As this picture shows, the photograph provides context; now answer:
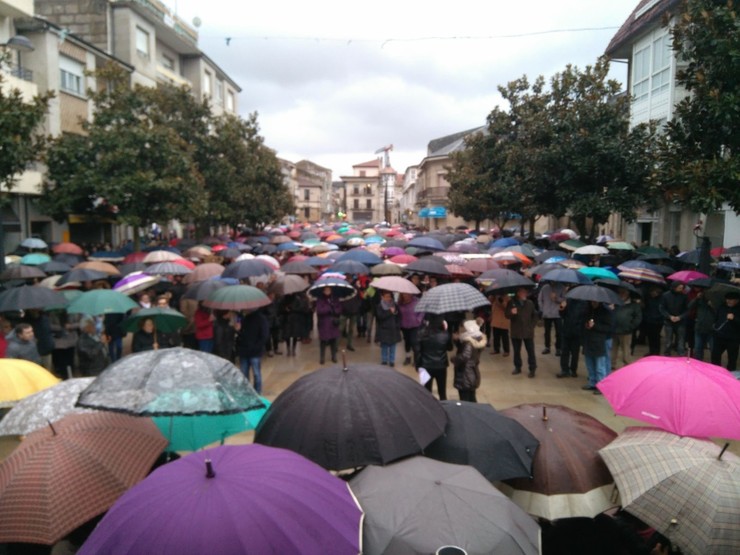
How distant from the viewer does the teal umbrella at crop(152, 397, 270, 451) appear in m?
4.95

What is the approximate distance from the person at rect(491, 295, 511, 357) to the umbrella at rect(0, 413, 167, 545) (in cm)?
733

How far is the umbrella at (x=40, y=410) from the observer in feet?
13.9

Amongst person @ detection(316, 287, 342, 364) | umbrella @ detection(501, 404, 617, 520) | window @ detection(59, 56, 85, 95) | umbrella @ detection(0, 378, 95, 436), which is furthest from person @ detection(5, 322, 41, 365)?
window @ detection(59, 56, 85, 95)

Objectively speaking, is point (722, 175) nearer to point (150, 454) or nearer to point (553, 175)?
point (553, 175)

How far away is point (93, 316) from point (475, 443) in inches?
262

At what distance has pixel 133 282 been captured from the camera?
991 centimetres

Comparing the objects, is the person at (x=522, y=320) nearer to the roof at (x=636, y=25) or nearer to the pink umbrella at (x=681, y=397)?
the pink umbrella at (x=681, y=397)

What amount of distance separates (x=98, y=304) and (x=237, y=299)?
1.91 m

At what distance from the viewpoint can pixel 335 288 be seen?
10.5 meters

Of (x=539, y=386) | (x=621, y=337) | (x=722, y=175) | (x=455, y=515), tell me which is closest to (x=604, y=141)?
(x=722, y=175)

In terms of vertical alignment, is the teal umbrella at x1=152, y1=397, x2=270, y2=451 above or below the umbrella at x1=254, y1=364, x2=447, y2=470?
below

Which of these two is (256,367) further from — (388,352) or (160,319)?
(388,352)

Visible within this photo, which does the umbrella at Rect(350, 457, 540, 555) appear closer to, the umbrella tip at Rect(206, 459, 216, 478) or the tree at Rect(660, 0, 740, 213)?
the umbrella tip at Rect(206, 459, 216, 478)

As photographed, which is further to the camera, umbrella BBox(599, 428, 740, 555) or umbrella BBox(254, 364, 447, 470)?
umbrella BBox(254, 364, 447, 470)
